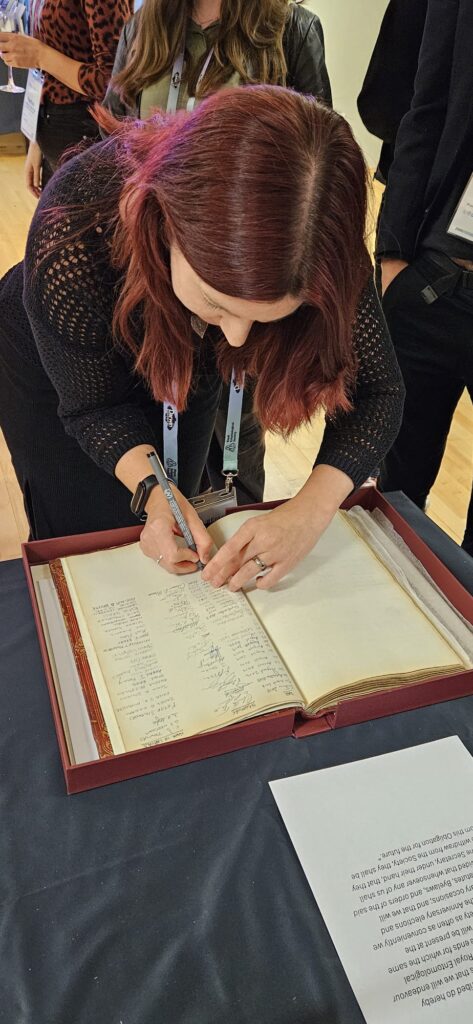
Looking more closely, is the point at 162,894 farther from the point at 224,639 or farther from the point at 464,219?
the point at 464,219

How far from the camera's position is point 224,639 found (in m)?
0.86

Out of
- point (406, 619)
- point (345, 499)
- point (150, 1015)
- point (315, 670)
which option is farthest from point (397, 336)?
point (150, 1015)

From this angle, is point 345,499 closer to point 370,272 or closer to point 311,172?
point 370,272

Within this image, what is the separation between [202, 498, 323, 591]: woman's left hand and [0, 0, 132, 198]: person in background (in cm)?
136

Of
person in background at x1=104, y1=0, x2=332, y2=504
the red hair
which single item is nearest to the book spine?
the red hair

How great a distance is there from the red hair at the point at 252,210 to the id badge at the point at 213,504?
0.24 m

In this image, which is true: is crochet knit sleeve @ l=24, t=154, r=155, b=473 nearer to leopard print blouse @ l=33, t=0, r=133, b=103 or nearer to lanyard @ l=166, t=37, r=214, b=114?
lanyard @ l=166, t=37, r=214, b=114

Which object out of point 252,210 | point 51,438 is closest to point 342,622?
point 252,210

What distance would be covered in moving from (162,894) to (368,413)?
27.1 inches

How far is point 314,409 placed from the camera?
1010 millimetres

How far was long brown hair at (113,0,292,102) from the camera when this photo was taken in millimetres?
1415

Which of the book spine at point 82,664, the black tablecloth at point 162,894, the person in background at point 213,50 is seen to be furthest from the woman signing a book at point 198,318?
the person in background at point 213,50

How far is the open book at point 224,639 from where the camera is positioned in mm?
784

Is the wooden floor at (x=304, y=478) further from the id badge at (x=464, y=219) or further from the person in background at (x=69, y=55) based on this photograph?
the person in background at (x=69, y=55)
